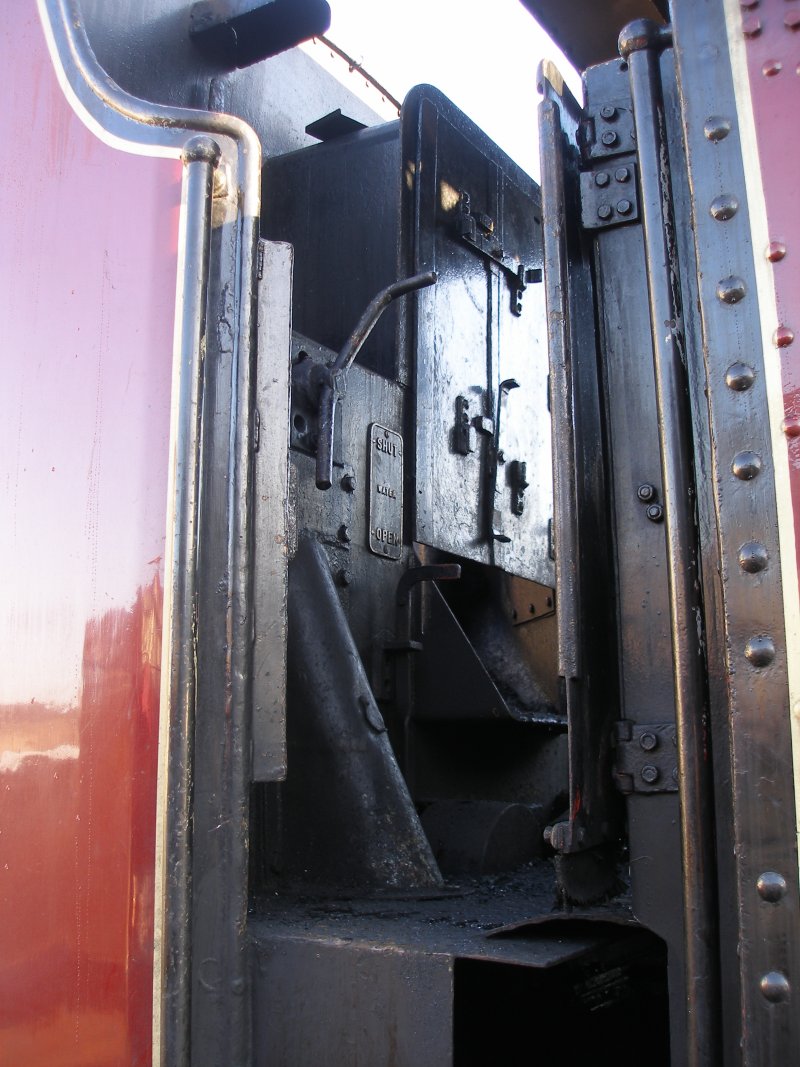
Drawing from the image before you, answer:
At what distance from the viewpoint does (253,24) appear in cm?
228

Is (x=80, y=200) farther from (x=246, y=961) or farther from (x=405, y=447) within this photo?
(x=246, y=961)

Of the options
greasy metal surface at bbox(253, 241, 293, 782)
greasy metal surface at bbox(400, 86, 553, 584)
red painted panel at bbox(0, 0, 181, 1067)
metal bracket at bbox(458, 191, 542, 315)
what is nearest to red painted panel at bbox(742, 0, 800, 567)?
greasy metal surface at bbox(253, 241, 293, 782)

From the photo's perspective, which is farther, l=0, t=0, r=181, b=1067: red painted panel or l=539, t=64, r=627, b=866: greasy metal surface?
l=0, t=0, r=181, b=1067: red painted panel

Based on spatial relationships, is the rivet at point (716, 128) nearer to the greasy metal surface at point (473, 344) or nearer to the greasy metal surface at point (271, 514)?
the greasy metal surface at point (271, 514)

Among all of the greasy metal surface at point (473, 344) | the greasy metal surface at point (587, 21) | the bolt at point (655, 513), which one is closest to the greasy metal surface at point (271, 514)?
Result: the bolt at point (655, 513)

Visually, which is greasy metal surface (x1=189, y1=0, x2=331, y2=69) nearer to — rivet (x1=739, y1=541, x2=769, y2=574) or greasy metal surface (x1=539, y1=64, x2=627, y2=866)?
greasy metal surface (x1=539, y1=64, x2=627, y2=866)

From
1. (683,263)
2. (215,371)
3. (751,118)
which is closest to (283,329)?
(215,371)

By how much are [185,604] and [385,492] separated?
3.18ft

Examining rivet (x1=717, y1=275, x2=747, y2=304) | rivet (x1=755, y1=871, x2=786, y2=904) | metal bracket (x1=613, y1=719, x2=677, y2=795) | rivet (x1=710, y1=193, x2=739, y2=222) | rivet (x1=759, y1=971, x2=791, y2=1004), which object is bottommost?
rivet (x1=759, y1=971, x2=791, y2=1004)

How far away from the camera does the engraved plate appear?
93.0 inches

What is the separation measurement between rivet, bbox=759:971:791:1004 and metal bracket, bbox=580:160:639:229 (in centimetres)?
95

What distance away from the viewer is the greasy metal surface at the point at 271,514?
1.51 m

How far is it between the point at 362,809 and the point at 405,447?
3.08 ft

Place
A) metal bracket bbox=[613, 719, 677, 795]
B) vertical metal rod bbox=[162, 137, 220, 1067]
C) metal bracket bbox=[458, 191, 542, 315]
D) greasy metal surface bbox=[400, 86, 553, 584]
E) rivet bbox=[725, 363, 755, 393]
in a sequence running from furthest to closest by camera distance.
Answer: metal bracket bbox=[458, 191, 542, 315] → greasy metal surface bbox=[400, 86, 553, 584] → vertical metal rod bbox=[162, 137, 220, 1067] → metal bracket bbox=[613, 719, 677, 795] → rivet bbox=[725, 363, 755, 393]
